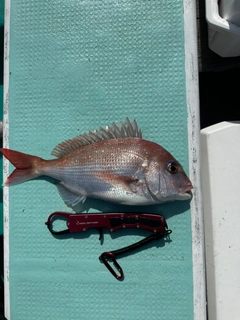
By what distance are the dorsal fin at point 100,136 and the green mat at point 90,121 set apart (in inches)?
2.5

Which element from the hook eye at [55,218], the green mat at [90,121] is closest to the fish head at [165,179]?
the green mat at [90,121]

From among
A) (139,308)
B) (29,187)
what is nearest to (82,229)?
(29,187)

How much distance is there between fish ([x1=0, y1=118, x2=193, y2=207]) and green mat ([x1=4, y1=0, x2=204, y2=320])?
89 millimetres

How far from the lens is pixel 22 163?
1.33 meters

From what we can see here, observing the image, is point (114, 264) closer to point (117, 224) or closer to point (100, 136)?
point (117, 224)

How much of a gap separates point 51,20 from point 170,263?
4.33ft

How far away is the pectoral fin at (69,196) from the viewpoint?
1.34 meters

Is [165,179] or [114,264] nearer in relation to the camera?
[165,179]

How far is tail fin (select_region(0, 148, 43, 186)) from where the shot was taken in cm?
133

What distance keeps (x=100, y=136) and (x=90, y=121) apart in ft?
0.39

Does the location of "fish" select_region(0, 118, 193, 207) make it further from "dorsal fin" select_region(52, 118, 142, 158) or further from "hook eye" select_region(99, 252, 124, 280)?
"hook eye" select_region(99, 252, 124, 280)

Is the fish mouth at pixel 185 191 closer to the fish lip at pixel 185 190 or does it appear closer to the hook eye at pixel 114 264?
the fish lip at pixel 185 190

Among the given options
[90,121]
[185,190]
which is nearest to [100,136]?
[90,121]

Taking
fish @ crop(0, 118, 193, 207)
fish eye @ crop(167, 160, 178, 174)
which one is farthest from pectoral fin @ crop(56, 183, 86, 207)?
fish eye @ crop(167, 160, 178, 174)
